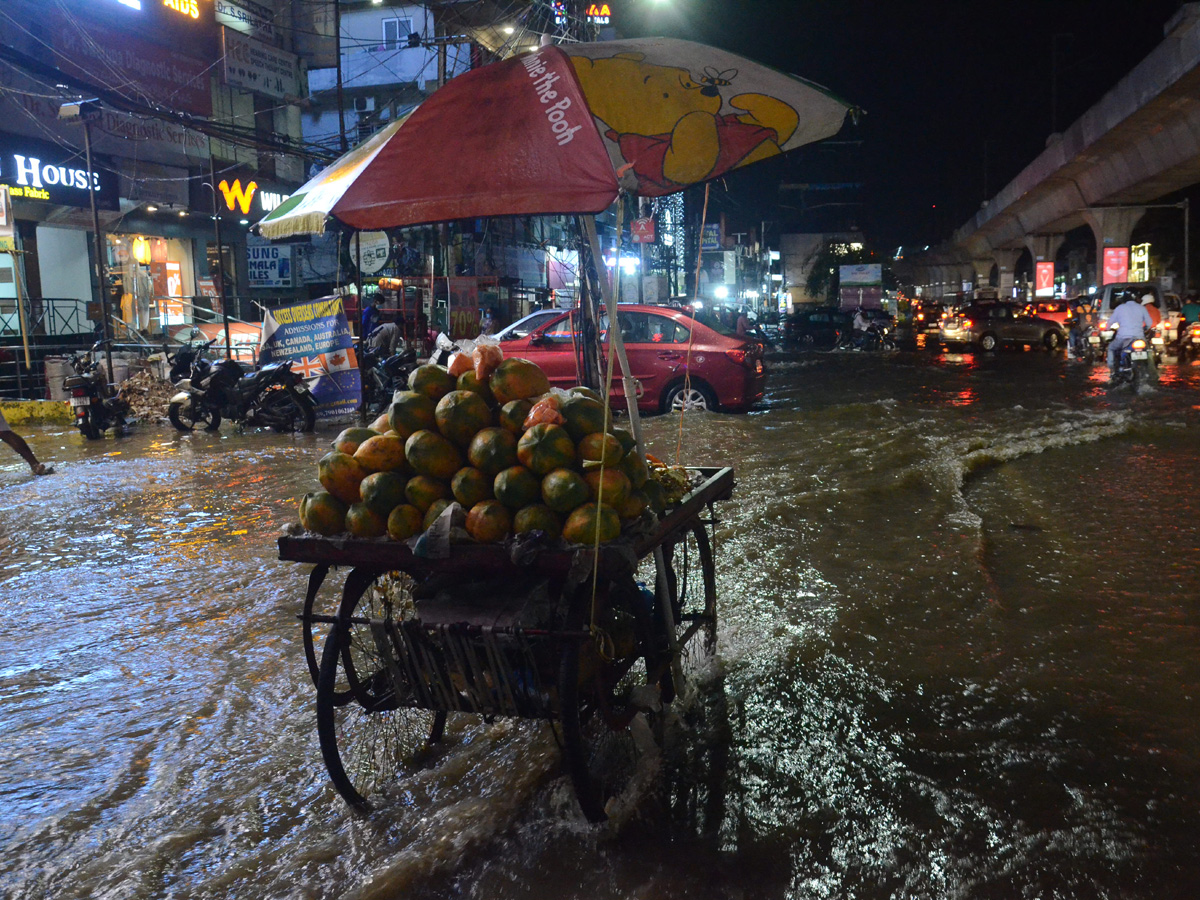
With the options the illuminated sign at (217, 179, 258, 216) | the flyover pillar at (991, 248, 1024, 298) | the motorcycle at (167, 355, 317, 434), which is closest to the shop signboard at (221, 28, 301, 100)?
the illuminated sign at (217, 179, 258, 216)

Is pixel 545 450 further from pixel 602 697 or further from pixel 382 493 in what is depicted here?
pixel 602 697

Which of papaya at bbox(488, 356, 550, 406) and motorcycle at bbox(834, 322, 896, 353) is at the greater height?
papaya at bbox(488, 356, 550, 406)

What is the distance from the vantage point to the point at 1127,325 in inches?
639

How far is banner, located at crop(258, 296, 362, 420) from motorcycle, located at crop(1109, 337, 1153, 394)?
1334cm

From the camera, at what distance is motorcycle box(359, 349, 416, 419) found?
48.0 ft

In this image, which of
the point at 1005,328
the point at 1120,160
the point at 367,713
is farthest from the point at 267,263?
the point at 1120,160

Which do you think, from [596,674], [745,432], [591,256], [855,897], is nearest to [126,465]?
[745,432]

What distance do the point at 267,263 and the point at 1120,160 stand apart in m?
28.0

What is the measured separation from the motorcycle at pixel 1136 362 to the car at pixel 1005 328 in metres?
16.0

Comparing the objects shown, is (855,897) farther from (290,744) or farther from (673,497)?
(290,744)

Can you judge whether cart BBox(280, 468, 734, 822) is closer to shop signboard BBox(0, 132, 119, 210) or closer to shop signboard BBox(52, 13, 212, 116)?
shop signboard BBox(0, 132, 119, 210)

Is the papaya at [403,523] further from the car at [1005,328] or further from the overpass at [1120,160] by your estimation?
the car at [1005,328]

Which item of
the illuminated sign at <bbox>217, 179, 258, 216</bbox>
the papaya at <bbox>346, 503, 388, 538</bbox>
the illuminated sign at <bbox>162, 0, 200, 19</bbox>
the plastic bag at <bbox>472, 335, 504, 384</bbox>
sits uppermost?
the illuminated sign at <bbox>162, 0, 200, 19</bbox>

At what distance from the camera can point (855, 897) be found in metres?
2.68
